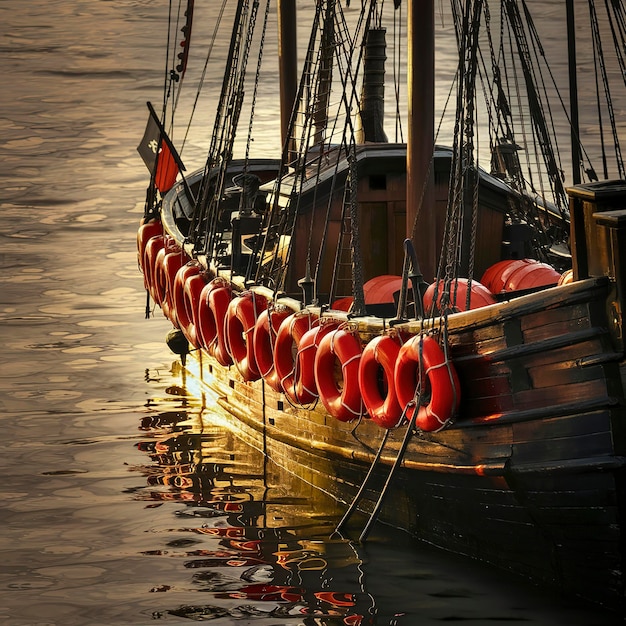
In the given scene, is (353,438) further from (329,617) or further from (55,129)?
(55,129)

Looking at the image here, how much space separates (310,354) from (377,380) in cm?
69

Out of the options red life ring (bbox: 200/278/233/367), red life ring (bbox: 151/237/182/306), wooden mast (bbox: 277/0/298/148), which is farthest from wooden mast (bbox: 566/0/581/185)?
wooden mast (bbox: 277/0/298/148)

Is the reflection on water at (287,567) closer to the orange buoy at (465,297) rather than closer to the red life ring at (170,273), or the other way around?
the orange buoy at (465,297)

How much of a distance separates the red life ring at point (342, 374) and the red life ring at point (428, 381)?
0.50 metres

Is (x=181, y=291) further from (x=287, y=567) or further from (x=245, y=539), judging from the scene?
(x=287, y=567)

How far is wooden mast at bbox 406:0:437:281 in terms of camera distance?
30.6 ft

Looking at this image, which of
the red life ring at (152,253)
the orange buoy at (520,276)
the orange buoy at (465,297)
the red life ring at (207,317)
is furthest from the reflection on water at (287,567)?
the red life ring at (152,253)

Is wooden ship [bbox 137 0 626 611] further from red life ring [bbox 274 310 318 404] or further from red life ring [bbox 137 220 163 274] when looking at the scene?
red life ring [bbox 137 220 163 274]

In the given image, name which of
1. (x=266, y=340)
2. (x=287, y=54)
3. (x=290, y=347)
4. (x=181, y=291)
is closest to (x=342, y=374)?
(x=290, y=347)

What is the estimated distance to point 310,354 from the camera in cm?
847

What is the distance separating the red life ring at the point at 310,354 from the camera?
845 cm

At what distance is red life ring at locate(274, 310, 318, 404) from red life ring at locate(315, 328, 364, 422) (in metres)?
0.48

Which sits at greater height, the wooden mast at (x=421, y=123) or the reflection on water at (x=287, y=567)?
the wooden mast at (x=421, y=123)

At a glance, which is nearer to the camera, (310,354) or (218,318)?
(310,354)
